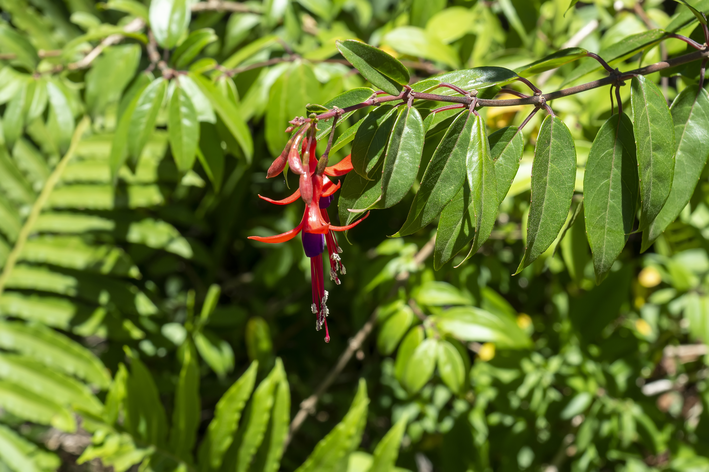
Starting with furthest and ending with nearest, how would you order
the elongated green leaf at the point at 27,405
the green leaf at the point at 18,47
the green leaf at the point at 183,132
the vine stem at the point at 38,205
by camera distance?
the vine stem at the point at 38,205, the elongated green leaf at the point at 27,405, the green leaf at the point at 18,47, the green leaf at the point at 183,132

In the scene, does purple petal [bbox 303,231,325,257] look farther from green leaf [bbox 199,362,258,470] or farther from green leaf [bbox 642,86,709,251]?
green leaf [bbox 199,362,258,470]

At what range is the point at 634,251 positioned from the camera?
211 centimetres

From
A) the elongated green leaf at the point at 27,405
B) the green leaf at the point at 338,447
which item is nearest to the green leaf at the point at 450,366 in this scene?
the green leaf at the point at 338,447

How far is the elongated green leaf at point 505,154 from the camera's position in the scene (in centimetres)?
67

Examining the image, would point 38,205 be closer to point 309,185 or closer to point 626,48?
point 309,185

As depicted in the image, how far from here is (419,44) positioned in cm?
125

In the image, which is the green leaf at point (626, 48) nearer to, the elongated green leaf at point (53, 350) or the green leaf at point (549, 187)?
the green leaf at point (549, 187)

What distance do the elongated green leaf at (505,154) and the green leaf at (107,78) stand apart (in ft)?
3.08

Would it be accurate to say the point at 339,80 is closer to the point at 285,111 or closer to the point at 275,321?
the point at 285,111

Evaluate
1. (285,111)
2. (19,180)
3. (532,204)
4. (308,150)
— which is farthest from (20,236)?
(532,204)

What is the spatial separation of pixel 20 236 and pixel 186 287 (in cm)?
65

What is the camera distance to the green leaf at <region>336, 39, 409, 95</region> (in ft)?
2.07

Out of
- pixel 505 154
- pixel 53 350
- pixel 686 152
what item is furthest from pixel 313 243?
pixel 53 350

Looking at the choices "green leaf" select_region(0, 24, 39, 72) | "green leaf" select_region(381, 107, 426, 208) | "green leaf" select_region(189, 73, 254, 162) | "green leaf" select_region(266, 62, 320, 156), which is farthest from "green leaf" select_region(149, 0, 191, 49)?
"green leaf" select_region(381, 107, 426, 208)
